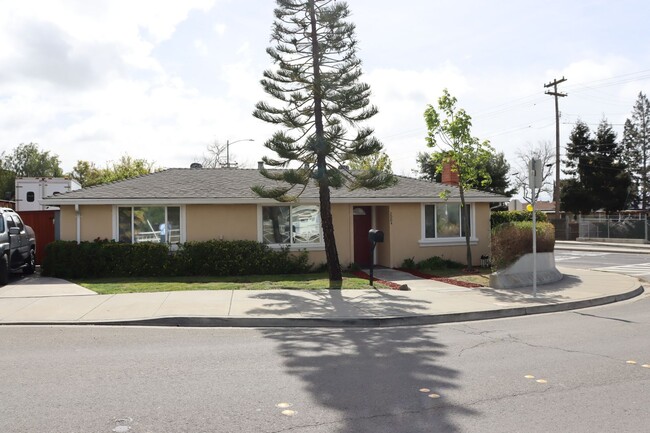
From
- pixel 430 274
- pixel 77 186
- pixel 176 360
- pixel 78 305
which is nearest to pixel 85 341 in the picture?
pixel 176 360

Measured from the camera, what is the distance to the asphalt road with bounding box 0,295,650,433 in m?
4.73

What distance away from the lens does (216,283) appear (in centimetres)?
1436

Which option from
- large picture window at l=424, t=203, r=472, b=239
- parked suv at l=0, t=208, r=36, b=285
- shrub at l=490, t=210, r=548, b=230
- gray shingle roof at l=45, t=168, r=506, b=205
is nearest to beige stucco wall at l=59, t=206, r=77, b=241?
gray shingle roof at l=45, t=168, r=506, b=205

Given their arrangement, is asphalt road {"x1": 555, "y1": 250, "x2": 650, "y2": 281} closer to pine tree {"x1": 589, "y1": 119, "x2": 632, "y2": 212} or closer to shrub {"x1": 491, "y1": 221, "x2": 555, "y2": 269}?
shrub {"x1": 491, "y1": 221, "x2": 555, "y2": 269}

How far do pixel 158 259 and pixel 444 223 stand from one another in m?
9.75

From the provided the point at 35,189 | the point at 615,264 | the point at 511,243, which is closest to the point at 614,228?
the point at 615,264

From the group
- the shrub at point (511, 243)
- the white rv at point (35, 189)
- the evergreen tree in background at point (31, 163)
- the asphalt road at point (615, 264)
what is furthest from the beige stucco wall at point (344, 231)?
the evergreen tree in background at point (31, 163)

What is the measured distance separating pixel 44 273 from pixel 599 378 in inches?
588

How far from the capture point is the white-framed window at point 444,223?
19.2 meters

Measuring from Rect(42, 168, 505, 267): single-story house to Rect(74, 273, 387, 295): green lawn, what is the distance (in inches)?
81.6

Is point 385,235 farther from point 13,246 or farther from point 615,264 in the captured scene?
point 13,246

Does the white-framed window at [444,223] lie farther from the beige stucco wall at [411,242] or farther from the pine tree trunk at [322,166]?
the pine tree trunk at [322,166]

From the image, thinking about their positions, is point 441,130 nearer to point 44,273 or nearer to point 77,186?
point 44,273

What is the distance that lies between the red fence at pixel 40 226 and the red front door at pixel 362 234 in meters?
10.5
